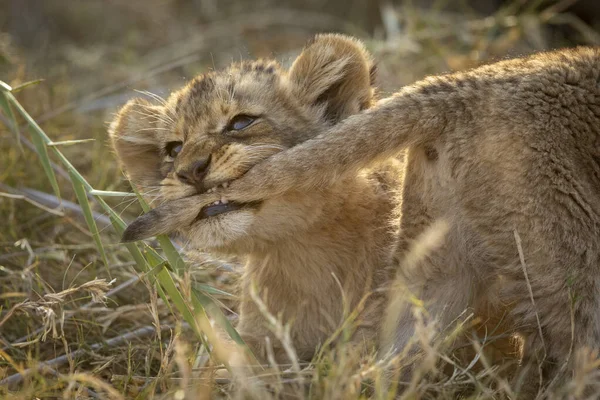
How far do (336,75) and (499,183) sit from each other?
110cm

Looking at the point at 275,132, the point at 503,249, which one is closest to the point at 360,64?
the point at 275,132

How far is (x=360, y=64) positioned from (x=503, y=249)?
119cm

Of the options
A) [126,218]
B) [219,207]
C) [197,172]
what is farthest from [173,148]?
[126,218]

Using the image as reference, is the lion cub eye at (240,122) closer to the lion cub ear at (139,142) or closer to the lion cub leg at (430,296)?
the lion cub ear at (139,142)

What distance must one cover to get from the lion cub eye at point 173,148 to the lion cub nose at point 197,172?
43 centimetres

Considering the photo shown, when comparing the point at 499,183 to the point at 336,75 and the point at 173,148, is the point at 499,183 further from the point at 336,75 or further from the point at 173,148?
the point at 173,148

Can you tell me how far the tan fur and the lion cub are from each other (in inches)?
8.0

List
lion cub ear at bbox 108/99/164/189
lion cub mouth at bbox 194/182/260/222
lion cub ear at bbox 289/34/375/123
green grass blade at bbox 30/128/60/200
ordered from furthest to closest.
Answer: lion cub ear at bbox 108/99/164/189 < lion cub ear at bbox 289/34/375/123 < green grass blade at bbox 30/128/60/200 < lion cub mouth at bbox 194/182/260/222

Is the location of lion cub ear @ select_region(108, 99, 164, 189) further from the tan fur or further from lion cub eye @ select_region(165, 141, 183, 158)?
the tan fur

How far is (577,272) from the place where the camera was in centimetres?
284

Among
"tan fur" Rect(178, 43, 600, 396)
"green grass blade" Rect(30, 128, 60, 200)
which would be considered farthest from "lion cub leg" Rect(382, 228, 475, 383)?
"green grass blade" Rect(30, 128, 60, 200)

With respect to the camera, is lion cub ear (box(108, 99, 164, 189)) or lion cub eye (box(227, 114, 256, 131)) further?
lion cub ear (box(108, 99, 164, 189))

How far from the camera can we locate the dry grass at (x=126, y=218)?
2.86m

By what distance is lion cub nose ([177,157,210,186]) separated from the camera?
131 inches
